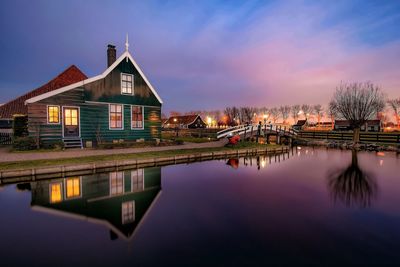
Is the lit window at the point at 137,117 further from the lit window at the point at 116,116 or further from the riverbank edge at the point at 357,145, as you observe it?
the riverbank edge at the point at 357,145

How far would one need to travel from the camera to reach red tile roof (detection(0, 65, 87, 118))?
21453 mm

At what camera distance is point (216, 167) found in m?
15.6

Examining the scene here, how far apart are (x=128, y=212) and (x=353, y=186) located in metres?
10.9

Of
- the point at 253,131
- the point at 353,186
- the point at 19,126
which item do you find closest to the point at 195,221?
the point at 353,186

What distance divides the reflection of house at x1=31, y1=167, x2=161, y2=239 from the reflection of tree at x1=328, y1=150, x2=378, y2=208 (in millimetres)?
7909

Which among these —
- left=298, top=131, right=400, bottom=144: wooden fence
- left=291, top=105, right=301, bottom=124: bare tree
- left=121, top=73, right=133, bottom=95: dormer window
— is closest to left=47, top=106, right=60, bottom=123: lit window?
left=121, top=73, right=133, bottom=95: dormer window

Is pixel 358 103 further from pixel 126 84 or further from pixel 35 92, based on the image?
pixel 35 92

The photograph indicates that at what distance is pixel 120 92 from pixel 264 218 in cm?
1705

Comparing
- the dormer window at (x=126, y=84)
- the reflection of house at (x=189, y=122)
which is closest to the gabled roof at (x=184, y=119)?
the reflection of house at (x=189, y=122)

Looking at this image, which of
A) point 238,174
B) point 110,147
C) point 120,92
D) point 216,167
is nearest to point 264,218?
point 238,174

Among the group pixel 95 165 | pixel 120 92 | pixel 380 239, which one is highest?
pixel 120 92

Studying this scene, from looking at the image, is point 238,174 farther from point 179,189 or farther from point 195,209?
point 195,209

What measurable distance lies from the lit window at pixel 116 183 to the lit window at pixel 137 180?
50 cm

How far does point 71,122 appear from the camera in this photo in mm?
18188
